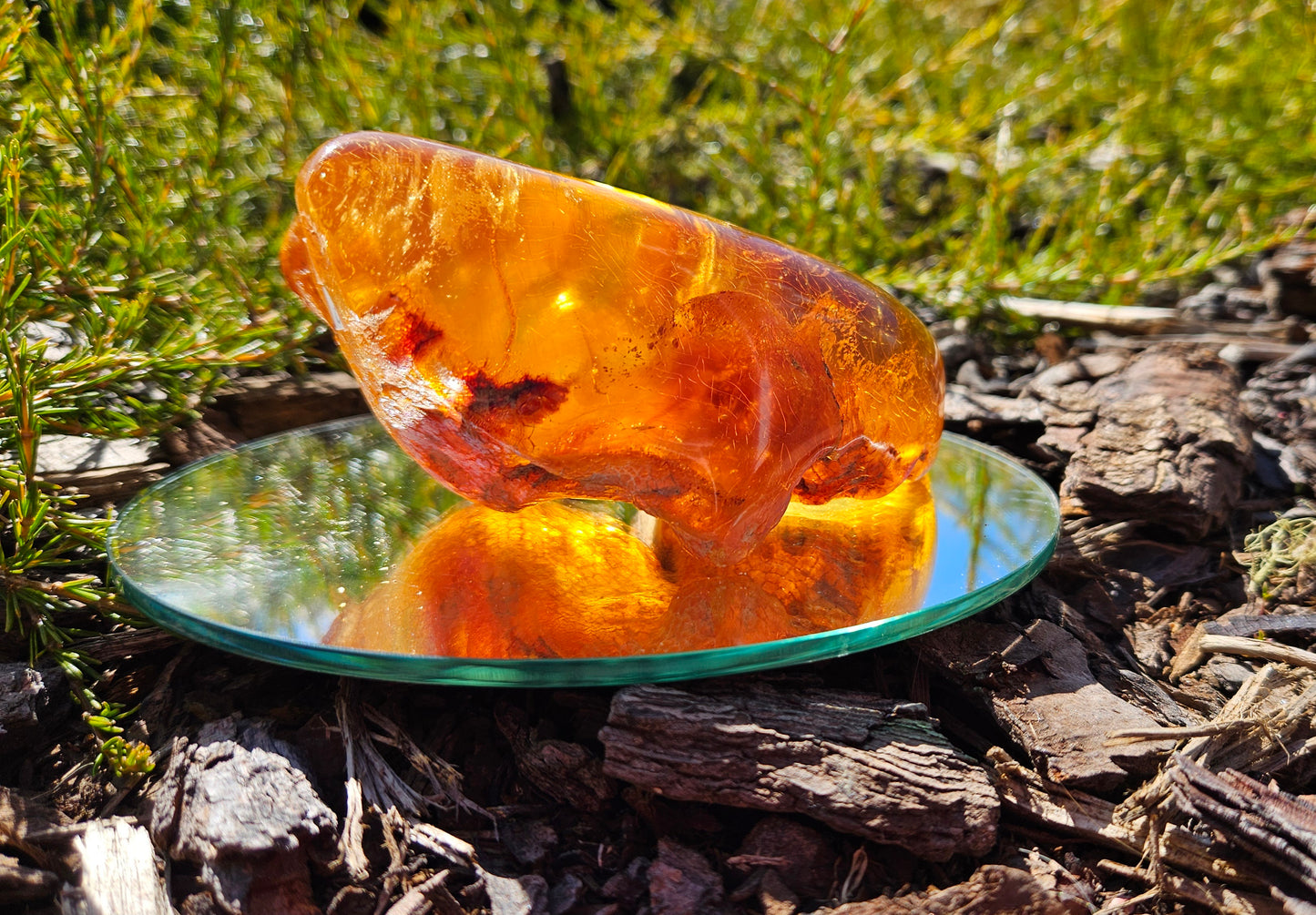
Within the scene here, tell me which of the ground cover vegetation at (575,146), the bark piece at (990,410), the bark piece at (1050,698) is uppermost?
the ground cover vegetation at (575,146)

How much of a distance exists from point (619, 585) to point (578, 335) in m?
0.29

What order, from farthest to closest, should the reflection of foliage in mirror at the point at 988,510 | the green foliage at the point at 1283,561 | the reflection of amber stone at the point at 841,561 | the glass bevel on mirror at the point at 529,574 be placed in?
the green foliage at the point at 1283,561, the reflection of foliage in mirror at the point at 988,510, the reflection of amber stone at the point at 841,561, the glass bevel on mirror at the point at 529,574

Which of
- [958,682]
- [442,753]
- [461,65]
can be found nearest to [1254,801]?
[958,682]

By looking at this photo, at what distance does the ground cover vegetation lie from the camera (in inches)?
51.5

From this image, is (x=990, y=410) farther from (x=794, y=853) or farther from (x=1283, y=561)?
(x=794, y=853)

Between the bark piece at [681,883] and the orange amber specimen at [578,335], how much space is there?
34 centimetres

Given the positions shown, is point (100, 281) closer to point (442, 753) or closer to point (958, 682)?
point (442, 753)

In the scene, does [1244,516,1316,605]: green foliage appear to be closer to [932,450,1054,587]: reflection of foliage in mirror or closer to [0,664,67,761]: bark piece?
[932,450,1054,587]: reflection of foliage in mirror

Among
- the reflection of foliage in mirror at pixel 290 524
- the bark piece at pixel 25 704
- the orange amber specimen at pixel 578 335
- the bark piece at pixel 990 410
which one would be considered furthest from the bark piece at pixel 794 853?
the bark piece at pixel 990 410

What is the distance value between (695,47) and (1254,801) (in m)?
1.81

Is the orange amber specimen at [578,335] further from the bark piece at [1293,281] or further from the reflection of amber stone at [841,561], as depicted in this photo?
the bark piece at [1293,281]

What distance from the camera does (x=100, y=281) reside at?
1467 millimetres

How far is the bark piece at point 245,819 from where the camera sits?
2.99 ft

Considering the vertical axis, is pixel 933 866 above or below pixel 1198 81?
below
